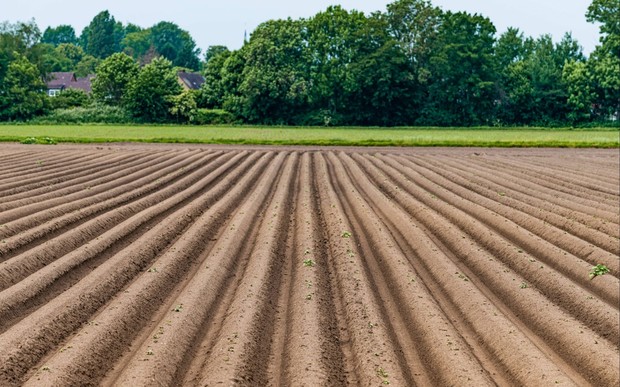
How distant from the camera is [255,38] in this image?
2574 inches

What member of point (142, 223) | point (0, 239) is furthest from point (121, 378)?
point (142, 223)

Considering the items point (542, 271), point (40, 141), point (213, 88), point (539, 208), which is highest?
point (213, 88)

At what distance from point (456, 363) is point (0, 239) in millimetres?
8026

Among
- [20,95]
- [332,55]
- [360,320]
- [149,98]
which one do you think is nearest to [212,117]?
[149,98]

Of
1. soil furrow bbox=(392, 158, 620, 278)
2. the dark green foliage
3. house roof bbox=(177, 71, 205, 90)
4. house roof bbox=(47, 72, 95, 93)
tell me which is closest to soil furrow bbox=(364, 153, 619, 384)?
soil furrow bbox=(392, 158, 620, 278)

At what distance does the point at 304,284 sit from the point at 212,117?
51.6 metres

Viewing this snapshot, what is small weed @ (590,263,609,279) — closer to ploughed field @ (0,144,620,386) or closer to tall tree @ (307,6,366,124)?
ploughed field @ (0,144,620,386)

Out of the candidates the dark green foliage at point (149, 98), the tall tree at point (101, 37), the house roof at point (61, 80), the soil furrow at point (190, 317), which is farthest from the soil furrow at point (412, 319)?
the tall tree at point (101, 37)

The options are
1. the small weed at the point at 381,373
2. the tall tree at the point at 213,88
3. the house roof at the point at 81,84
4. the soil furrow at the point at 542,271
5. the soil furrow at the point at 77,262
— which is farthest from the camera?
the house roof at the point at 81,84

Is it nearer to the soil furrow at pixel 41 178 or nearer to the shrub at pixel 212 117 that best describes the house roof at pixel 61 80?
the shrub at pixel 212 117

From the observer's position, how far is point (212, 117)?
197 feet

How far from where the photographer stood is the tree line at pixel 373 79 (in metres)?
61.1

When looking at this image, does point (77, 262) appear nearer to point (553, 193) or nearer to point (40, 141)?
point (553, 193)

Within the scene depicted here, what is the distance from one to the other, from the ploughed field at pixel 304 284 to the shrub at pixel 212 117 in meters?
39.6
